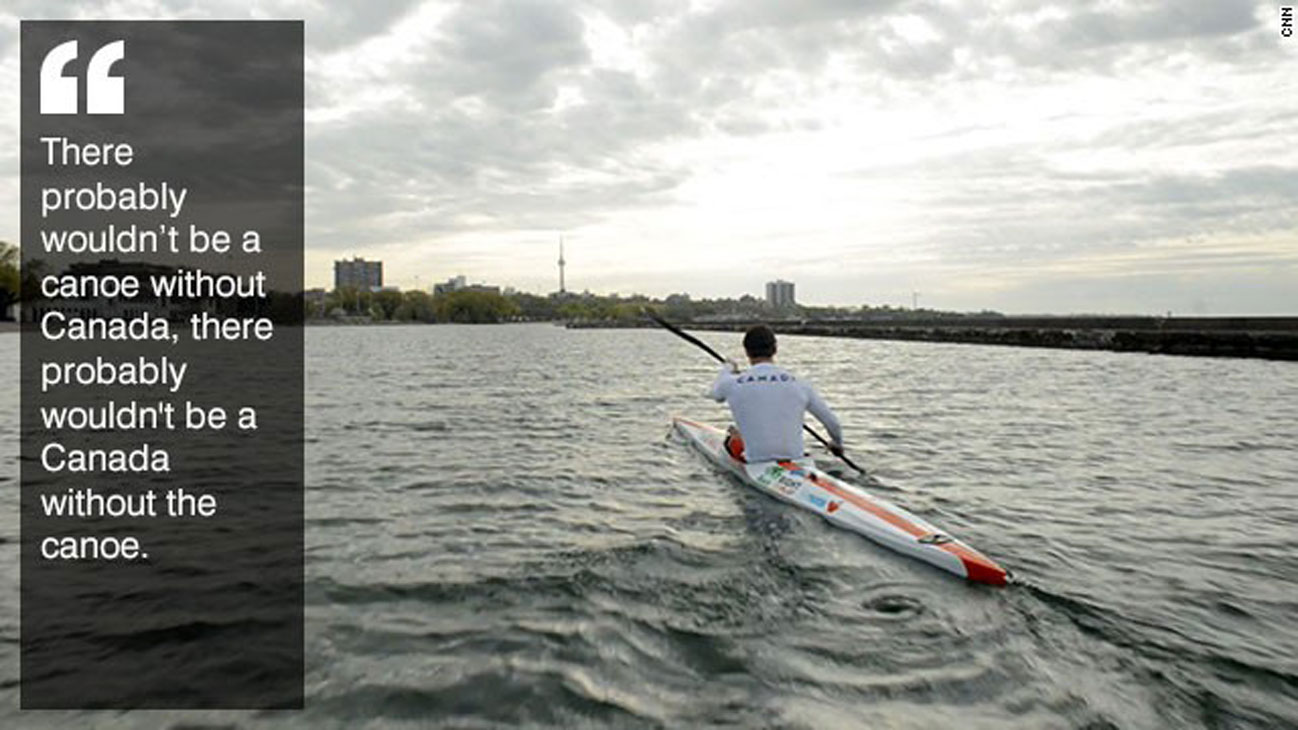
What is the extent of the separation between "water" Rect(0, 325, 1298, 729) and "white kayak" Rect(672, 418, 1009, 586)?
0.62 ft

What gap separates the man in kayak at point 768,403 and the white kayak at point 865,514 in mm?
261

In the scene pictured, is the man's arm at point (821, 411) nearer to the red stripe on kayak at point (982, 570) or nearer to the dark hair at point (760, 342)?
the dark hair at point (760, 342)

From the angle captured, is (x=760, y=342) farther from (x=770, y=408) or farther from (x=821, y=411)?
(x=821, y=411)

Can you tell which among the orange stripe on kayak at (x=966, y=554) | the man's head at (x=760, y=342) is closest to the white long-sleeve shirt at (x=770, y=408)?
the man's head at (x=760, y=342)

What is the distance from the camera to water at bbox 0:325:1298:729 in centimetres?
519

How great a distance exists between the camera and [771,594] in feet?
23.8

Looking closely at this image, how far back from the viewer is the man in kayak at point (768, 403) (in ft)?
34.6

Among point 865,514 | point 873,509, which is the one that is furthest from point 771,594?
point 873,509

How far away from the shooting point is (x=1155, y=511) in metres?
10.4

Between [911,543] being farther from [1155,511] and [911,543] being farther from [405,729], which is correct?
[405,729]

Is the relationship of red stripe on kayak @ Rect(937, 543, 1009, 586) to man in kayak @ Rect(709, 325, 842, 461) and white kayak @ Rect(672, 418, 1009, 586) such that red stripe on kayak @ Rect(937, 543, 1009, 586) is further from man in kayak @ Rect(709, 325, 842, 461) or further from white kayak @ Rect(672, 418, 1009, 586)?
man in kayak @ Rect(709, 325, 842, 461)

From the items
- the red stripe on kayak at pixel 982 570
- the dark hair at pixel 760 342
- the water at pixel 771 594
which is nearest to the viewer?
the water at pixel 771 594

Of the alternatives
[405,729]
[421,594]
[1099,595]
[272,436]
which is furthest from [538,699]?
[272,436]

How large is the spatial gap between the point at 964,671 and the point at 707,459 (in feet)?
29.2
